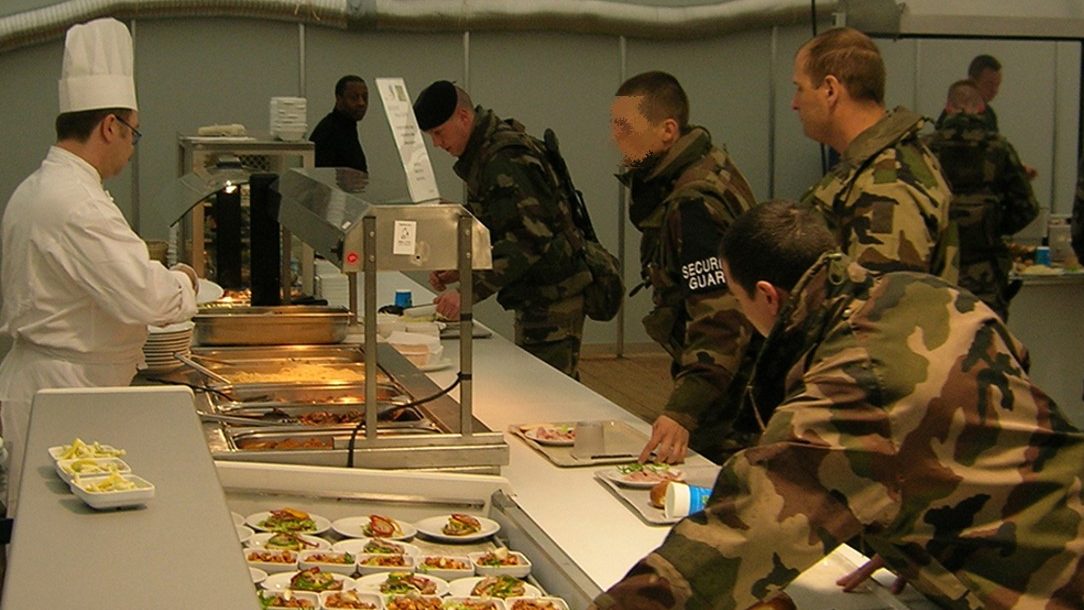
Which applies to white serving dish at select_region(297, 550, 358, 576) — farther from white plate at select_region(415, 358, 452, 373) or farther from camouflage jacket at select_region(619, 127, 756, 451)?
white plate at select_region(415, 358, 452, 373)

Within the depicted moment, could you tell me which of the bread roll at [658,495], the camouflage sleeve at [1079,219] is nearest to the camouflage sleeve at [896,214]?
the bread roll at [658,495]

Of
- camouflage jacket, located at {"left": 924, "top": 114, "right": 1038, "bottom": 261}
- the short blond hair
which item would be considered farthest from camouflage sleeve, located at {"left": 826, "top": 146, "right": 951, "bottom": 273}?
camouflage jacket, located at {"left": 924, "top": 114, "right": 1038, "bottom": 261}

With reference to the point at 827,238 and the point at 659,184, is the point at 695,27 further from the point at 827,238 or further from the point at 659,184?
the point at 827,238

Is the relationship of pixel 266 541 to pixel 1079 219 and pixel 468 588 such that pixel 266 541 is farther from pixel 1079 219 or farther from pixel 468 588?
pixel 1079 219

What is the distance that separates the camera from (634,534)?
229cm

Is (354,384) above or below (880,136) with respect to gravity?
below

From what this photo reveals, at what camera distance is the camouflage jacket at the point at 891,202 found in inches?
110

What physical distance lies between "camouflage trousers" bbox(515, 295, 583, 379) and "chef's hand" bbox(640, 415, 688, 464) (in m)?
1.75

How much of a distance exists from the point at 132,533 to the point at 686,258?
66.6 inches

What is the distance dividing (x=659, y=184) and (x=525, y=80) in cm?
502

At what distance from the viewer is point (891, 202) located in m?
2.81

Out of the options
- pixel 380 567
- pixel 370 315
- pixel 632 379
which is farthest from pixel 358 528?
pixel 632 379

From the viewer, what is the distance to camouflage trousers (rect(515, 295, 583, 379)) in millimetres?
4520

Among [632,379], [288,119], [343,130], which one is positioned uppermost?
[343,130]
